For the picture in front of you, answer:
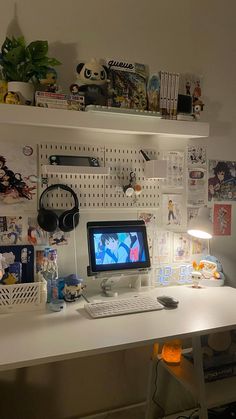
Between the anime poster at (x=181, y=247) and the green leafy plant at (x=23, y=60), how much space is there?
1124mm

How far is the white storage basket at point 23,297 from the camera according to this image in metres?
1.52

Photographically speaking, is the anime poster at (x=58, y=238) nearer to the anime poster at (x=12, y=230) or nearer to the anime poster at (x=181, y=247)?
the anime poster at (x=12, y=230)

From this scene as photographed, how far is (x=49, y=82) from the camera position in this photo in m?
1.59

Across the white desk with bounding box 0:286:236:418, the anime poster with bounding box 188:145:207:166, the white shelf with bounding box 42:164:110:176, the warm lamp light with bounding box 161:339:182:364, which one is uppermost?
the anime poster with bounding box 188:145:207:166

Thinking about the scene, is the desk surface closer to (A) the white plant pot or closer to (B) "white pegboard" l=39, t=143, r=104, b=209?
(B) "white pegboard" l=39, t=143, r=104, b=209

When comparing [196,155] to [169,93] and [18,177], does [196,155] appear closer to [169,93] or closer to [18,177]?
[169,93]

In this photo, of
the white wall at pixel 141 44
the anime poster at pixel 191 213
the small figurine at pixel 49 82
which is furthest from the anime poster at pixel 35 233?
the anime poster at pixel 191 213

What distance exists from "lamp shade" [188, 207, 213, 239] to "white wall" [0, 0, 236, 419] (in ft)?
0.90

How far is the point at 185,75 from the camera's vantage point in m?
2.01

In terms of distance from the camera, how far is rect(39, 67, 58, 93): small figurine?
62.5 inches

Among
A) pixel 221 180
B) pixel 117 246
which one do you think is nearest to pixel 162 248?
pixel 117 246

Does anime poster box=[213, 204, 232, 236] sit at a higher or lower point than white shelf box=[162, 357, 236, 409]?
higher

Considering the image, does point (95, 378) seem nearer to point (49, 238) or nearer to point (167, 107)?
point (49, 238)

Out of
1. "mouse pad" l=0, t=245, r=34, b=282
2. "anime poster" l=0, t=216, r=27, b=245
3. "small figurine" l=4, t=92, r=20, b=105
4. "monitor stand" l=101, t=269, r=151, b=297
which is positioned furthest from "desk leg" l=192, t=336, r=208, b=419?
"small figurine" l=4, t=92, r=20, b=105
